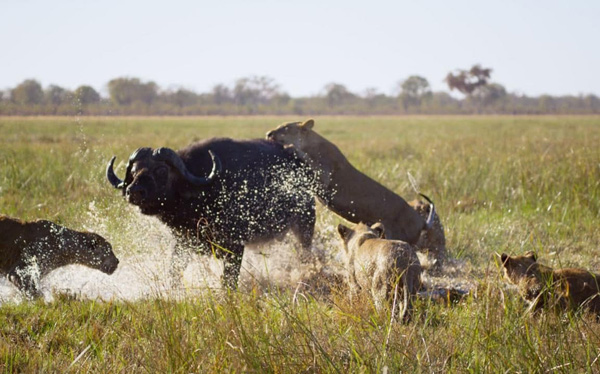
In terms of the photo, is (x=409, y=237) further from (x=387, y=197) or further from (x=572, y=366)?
(x=572, y=366)

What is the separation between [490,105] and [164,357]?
12289 cm

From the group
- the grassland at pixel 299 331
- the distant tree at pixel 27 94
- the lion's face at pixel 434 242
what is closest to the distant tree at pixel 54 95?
the distant tree at pixel 27 94

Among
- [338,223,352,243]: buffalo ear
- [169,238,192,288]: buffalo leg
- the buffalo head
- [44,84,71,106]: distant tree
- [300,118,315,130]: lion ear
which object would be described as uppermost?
[44,84,71,106]: distant tree

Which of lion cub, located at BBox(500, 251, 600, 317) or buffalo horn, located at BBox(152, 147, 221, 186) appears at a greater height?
buffalo horn, located at BBox(152, 147, 221, 186)

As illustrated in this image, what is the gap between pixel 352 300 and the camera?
4.95 meters

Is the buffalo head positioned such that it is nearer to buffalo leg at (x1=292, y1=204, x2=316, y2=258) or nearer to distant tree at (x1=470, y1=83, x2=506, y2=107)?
buffalo leg at (x1=292, y1=204, x2=316, y2=258)

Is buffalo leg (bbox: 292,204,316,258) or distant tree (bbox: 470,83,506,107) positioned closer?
buffalo leg (bbox: 292,204,316,258)

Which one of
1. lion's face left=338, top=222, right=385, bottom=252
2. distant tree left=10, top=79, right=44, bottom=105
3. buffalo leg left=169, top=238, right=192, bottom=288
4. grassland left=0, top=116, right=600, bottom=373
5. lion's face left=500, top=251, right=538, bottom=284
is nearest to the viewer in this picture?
grassland left=0, top=116, right=600, bottom=373

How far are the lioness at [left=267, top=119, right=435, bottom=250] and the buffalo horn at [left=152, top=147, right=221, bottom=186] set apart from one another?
4.47 feet

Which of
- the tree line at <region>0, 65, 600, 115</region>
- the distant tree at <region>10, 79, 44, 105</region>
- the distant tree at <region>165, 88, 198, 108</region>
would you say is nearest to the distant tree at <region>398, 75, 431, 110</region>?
the tree line at <region>0, 65, 600, 115</region>

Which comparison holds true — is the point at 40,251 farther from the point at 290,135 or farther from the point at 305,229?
the point at 290,135

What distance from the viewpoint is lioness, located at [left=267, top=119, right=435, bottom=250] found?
7.68 metres

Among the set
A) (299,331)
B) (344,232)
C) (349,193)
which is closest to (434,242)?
(349,193)

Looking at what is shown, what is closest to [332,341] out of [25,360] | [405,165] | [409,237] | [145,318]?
[145,318]
